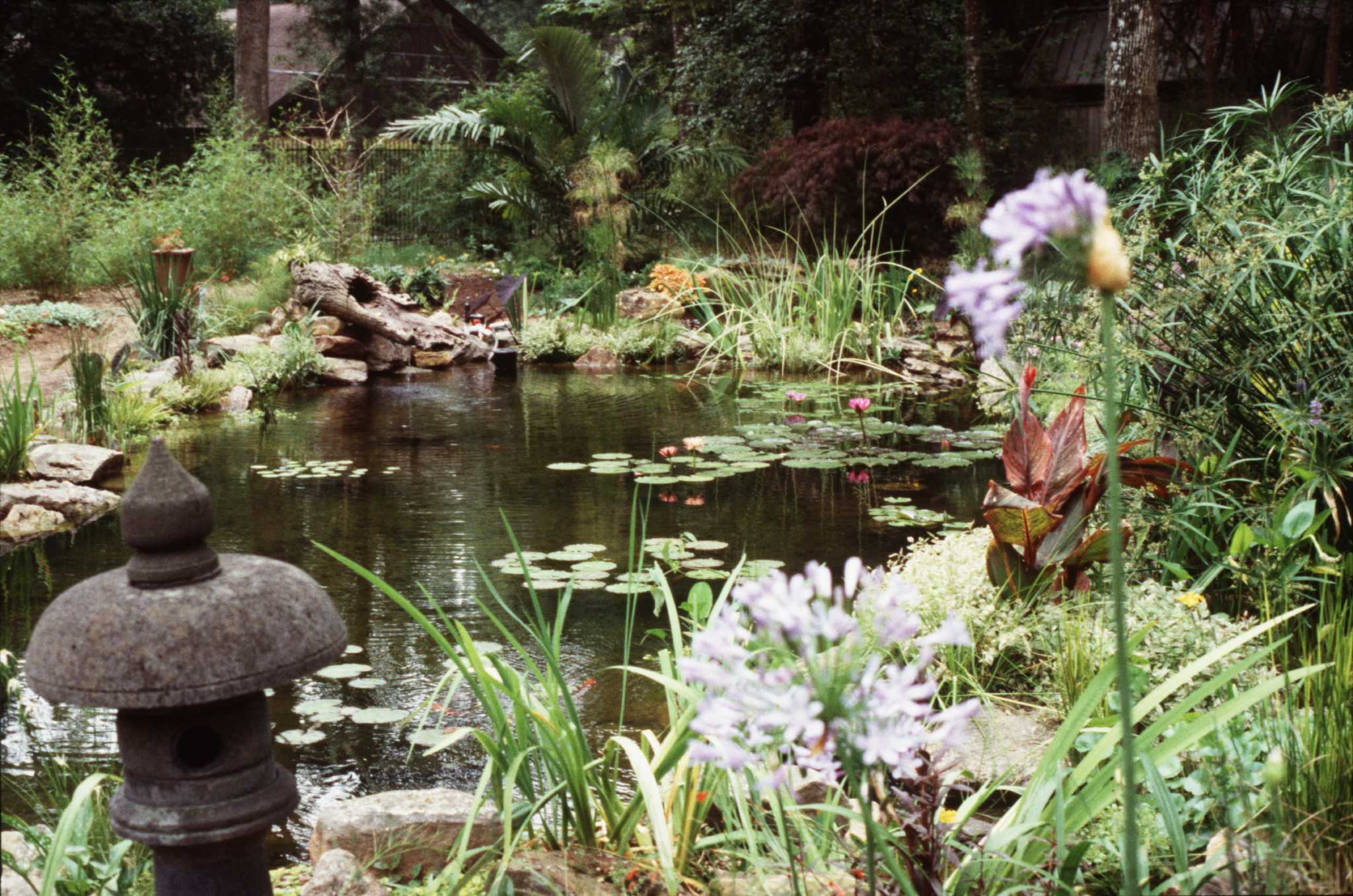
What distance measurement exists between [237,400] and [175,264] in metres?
1.99

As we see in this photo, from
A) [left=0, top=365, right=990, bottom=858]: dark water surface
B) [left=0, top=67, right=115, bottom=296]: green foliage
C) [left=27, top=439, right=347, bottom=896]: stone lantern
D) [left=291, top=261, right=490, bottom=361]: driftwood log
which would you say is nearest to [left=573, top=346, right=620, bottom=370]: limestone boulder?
[left=291, top=261, right=490, bottom=361]: driftwood log

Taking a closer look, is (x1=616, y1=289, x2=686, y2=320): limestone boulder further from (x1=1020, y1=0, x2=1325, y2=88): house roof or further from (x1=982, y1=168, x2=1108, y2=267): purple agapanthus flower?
(x1=982, y1=168, x2=1108, y2=267): purple agapanthus flower

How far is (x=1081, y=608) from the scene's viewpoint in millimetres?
2877

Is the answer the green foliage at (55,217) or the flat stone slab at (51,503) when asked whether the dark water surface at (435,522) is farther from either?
the green foliage at (55,217)

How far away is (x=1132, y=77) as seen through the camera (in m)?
10.4

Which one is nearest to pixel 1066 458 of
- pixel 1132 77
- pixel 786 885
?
pixel 786 885

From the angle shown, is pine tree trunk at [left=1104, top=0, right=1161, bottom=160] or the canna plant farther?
pine tree trunk at [left=1104, top=0, right=1161, bottom=160]

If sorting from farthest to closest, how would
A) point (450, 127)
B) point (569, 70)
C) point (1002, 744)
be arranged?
point (450, 127)
point (569, 70)
point (1002, 744)

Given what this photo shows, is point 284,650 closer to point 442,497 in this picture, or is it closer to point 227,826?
point 227,826

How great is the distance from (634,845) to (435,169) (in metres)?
17.6

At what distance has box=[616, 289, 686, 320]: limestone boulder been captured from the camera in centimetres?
1152

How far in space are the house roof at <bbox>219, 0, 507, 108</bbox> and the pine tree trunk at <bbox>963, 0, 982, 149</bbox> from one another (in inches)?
455

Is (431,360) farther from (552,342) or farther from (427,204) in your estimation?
(427,204)

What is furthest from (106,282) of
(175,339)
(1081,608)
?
(1081,608)
